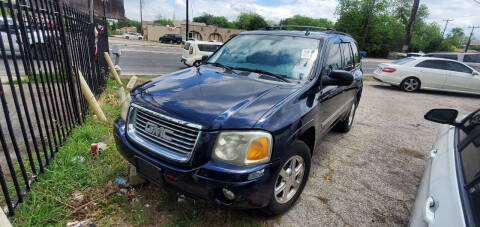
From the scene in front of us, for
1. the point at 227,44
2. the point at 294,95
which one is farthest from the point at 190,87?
the point at 227,44

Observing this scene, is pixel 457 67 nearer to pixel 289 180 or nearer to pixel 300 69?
pixel 300 69

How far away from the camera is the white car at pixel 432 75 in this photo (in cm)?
933

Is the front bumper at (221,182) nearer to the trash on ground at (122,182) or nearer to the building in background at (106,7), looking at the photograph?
the trash on ground at (122,182)

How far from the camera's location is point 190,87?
2299 mm

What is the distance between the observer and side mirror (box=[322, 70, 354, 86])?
2.54 metres

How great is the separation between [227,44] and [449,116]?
8.81ft

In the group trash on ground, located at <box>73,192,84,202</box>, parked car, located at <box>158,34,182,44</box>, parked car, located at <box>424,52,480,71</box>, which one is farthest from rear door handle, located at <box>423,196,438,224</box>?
parked car, located at <box>158,34,182,44</box>

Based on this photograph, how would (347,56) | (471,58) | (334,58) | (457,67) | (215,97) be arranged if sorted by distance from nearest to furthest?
(215,97) < (334,58) < (347,56) < (457,67) < (471,58)

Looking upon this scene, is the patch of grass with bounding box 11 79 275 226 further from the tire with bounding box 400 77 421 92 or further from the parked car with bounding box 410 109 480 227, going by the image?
the tire with bounding box 400 77 421 92

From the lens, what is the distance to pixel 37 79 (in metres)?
3.63

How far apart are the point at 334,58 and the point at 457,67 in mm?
9444

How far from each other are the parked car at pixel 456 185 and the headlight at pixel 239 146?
40.1 inches

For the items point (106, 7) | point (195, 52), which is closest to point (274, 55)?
point (195, 52)

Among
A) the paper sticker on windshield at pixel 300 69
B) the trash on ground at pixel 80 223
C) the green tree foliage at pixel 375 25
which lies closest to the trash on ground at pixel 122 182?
the trash on ground at pixel 80 223
